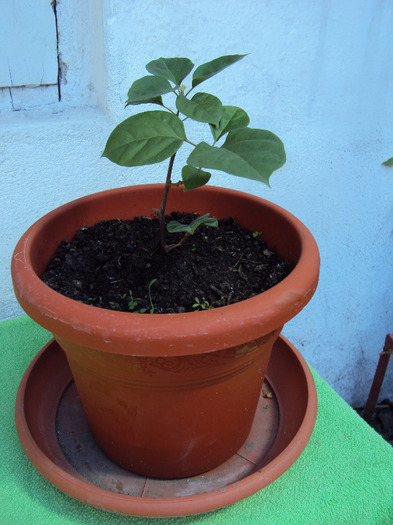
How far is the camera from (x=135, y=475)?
85cm

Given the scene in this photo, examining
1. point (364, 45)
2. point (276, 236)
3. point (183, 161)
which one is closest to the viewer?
point (276, 236)

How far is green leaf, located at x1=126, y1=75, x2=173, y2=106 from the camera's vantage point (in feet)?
2.33

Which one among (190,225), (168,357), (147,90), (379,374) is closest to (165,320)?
(168,357)

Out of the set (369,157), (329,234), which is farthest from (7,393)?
(369,157)

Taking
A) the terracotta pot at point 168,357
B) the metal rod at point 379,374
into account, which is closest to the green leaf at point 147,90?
the terracotta pot at point 168,357

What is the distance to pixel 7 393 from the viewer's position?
102cm

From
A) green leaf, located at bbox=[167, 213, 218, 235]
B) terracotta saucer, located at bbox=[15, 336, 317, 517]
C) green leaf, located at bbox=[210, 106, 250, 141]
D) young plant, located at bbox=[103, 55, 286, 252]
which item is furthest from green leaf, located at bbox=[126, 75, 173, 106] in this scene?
terracotta saucer, located at bbox=[15, 336, 317, 517]

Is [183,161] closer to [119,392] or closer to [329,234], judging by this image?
[329,234]

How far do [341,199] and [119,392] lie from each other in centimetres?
130

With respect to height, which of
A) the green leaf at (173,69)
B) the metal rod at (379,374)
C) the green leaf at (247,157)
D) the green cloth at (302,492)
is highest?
the green leaf at (173,69)

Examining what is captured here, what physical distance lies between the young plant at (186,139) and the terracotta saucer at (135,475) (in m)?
0.43

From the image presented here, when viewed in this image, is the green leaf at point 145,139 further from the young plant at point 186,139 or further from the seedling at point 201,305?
the seedling at point 201,305

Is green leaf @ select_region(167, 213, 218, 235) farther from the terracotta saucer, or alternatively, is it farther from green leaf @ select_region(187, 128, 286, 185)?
the terracotta saucer

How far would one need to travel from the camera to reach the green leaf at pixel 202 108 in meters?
0.66
